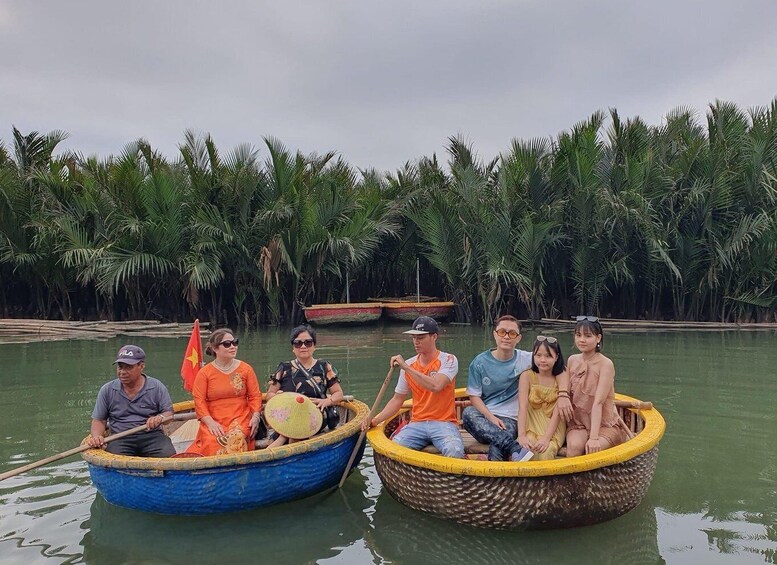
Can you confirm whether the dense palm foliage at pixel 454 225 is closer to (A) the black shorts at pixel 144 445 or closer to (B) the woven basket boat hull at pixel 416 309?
(B) the woven basket boat hull at pixel 416 309

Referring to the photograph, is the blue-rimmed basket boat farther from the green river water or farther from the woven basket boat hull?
the woven basket boat hull

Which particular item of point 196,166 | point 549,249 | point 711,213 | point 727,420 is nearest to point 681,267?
point 711,213

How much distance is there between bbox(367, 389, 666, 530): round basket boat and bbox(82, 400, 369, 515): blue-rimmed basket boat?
67 centimetres

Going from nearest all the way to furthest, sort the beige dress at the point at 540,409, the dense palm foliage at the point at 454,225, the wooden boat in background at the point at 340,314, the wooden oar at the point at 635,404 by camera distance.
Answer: the beige dress at the point at 540,409
the wooden oar at the point at 635,404
the dense palm foliage at the point at 454,225
the wooden boat in background at the point at 340,314

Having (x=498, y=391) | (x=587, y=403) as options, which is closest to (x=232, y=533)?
(x=498, y=391)

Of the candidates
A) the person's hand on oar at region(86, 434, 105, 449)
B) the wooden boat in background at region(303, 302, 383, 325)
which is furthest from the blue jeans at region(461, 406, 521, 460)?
the wooden boat in background at region(303, 302, 383, 325)

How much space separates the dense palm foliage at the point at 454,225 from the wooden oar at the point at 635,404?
998 cm

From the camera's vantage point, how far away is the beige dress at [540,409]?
4.42 meters

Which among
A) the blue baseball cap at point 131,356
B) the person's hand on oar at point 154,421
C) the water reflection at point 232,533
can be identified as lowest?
the water reflection at point 232,533

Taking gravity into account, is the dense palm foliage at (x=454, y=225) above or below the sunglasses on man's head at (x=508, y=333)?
above

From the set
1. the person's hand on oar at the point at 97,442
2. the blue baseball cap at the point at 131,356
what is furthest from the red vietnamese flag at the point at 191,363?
the person's hand on oar at the point at 97,442

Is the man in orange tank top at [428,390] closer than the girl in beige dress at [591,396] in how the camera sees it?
No

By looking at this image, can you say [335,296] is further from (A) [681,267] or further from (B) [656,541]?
(B) [656,541]

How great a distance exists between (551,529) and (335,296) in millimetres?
15557
